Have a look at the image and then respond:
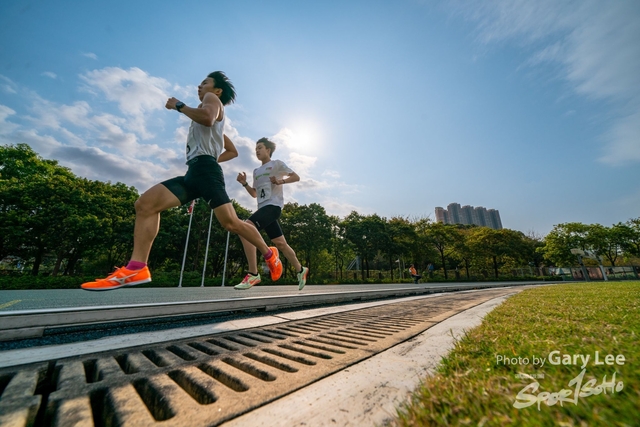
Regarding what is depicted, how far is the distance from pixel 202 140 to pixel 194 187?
0.58m

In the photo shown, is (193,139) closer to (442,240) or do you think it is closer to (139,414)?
(139,414)

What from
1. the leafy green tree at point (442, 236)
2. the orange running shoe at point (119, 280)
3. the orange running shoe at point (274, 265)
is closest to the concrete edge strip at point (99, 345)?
the orange running shoe at point (119, 280)

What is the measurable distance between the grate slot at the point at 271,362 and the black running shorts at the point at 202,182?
2.01 meters

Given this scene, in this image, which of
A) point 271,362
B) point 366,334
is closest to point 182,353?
point 271,362

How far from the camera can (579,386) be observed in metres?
0.80

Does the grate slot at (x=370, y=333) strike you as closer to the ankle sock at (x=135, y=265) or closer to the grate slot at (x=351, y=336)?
the grate slot at (x=351, y=336)

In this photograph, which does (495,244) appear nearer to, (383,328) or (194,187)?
(383,328)

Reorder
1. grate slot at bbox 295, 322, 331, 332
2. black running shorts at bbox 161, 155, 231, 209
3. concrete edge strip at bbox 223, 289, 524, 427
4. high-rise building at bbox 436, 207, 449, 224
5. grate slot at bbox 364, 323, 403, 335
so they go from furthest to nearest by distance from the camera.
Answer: high-rise building at bbox 436, 207, 449, 224 < black running shorts at bbox 161, 155, 231, 209 < grate slot at bbox 295, 322, 331, 332 < grate slot at bbox 364, 323, 403, 335 < concrete edge strip at bbox 223, 289, 524, 427

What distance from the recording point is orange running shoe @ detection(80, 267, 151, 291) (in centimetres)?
253

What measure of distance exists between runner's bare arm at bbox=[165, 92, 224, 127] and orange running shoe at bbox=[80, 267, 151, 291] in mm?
1722

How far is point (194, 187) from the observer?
3.03 metres

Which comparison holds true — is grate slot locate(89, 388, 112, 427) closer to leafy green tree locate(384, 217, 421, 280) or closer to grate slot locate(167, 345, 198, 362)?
grate slot locate(167, 345, 198, 362)

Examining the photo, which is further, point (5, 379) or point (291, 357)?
point (291, 357)

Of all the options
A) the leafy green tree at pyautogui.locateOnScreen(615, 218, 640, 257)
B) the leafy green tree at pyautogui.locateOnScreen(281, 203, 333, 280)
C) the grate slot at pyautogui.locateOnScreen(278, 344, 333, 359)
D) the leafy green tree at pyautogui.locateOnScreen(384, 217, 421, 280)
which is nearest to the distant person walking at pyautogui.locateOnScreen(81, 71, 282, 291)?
the grate slot at pyautogui.locateOnScreen(278, 344, 333, 359)
